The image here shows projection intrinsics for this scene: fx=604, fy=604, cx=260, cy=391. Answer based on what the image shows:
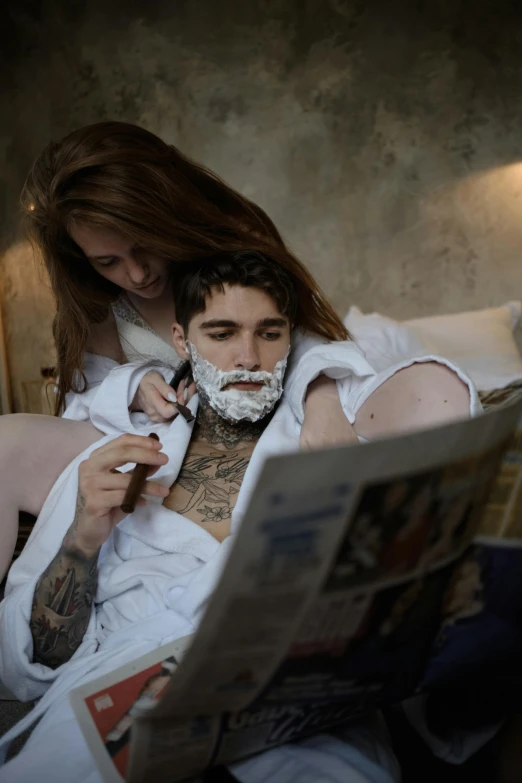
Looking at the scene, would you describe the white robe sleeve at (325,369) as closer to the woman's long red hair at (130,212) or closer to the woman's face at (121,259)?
the woman's long red hair at (130,212)

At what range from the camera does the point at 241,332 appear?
1073mm

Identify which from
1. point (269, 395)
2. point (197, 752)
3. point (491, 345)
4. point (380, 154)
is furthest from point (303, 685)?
point (380, 154)

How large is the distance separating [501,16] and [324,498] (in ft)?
8.43

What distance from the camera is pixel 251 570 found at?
16.4 inches

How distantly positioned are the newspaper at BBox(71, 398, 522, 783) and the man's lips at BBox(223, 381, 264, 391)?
0.53 metres

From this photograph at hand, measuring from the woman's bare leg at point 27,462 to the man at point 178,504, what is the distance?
0.15 ft

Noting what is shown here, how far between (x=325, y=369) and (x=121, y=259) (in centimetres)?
47

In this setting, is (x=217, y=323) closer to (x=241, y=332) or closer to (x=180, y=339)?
(x=241, y=332)

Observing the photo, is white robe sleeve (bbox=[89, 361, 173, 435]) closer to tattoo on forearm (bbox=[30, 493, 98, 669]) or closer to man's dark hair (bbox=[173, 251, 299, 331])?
man's dark hair (bbox=[173, 251, 299, 331])

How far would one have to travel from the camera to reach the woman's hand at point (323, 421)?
3.31 feet

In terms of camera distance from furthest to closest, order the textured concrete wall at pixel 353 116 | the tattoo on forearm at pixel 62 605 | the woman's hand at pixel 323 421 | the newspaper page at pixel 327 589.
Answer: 1. the textured concrete wall at pixel 353 116
2. the woman's hand at pixel 323 421
3. the tattoo on forearm at pixel 62 605
4. the newspaper page at pixel 327 589

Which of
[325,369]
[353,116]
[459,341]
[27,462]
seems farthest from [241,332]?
[353,116]

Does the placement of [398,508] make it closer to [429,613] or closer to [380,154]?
[429,613]

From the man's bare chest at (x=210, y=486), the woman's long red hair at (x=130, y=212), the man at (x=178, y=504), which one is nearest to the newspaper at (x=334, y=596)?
the man at (x=178, y=504)
